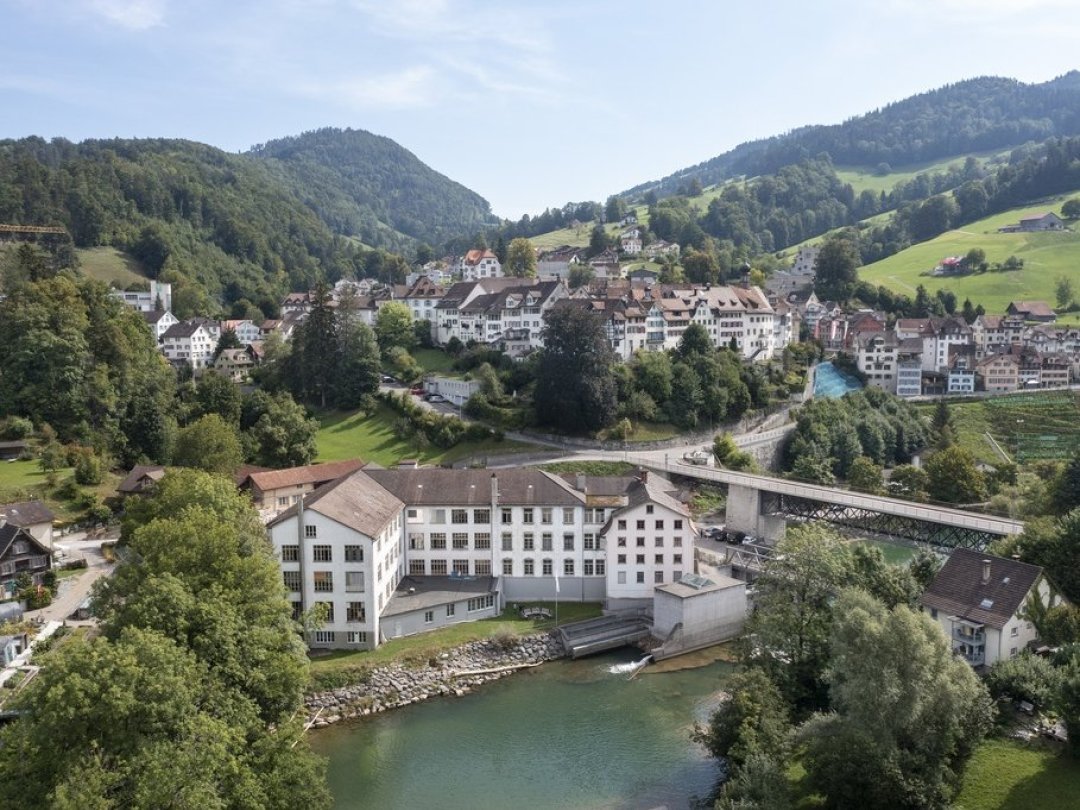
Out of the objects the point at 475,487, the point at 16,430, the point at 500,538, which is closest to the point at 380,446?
the point at 475,487

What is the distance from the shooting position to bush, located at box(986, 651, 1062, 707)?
24.7m

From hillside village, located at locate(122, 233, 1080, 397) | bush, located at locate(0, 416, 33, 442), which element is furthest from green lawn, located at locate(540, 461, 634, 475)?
bush, located at locate(0, 416, 33, 442)

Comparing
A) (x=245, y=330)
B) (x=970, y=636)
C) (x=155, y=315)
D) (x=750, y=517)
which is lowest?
(x=750, y=517)

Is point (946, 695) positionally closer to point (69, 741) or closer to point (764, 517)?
point (69, 741)

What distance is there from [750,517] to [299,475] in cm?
2680

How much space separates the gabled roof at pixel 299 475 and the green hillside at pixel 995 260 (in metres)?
82.0

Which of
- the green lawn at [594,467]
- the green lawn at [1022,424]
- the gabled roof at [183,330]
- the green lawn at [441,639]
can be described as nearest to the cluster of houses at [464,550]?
the green lawn at [441,639]

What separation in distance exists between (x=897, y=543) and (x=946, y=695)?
23.7 metres

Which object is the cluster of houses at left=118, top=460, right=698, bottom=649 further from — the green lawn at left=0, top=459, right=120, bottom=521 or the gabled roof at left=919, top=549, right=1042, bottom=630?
the green lawn at left=0, top=459, right=120, bottom=521

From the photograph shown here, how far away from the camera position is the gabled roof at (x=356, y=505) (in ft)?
112

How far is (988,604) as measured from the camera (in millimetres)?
28266

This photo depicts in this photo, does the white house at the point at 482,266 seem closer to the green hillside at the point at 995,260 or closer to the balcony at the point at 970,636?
the green hillside at the point at 995,260

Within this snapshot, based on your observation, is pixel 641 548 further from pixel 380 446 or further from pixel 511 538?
pixel 380 446

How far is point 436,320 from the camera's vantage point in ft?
269
